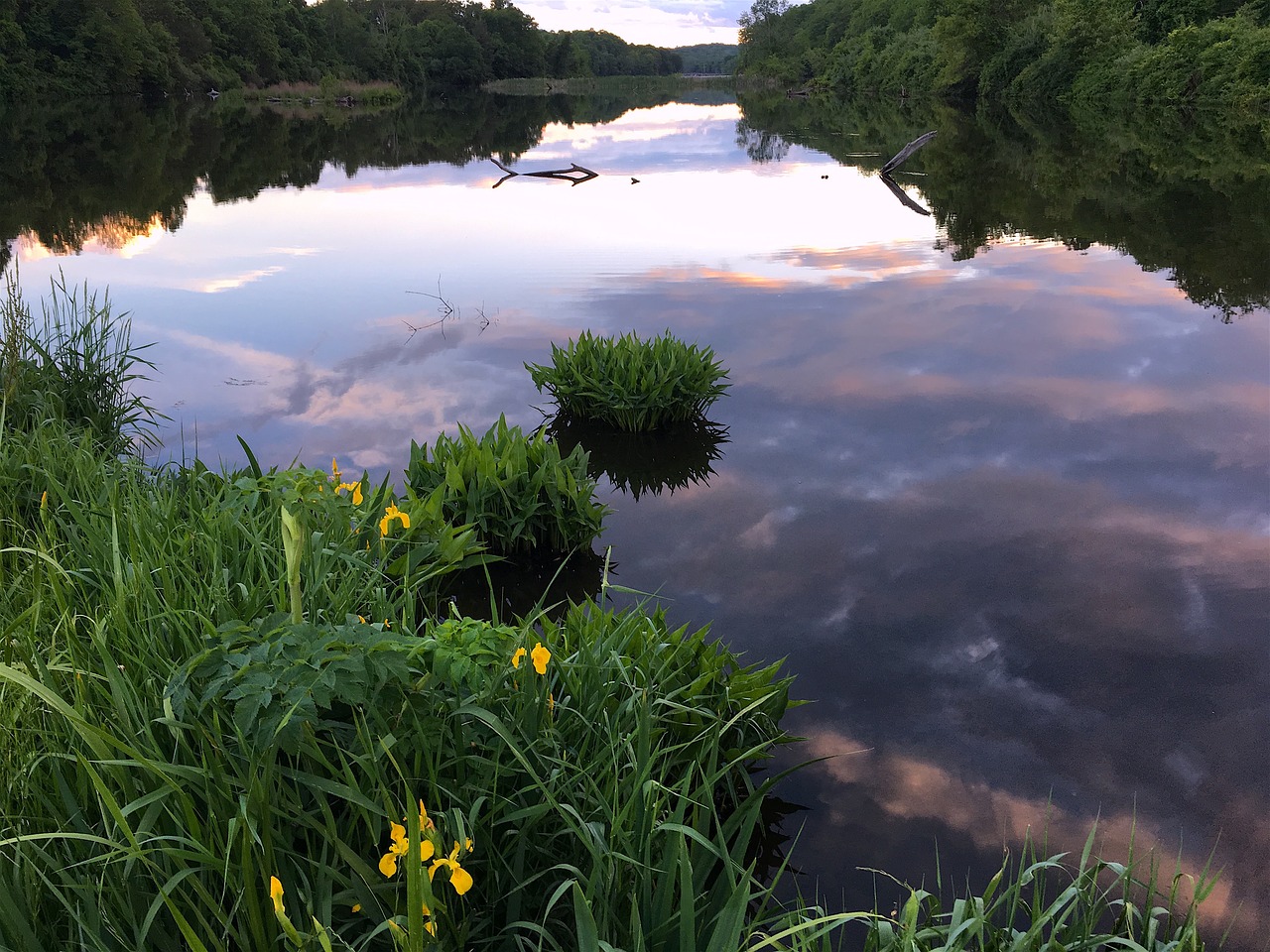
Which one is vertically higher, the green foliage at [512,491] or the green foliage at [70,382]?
the green foliage at [70,382]

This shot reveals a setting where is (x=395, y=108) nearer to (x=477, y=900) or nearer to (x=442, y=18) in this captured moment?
(x=442, y=18)

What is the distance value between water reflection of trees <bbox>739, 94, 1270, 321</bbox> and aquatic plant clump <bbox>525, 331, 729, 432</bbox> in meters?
7.40

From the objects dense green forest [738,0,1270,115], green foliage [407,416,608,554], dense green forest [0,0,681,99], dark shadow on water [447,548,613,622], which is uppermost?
dense green forest [0,0,681,99]

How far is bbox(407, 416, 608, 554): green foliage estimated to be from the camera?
17.3ft

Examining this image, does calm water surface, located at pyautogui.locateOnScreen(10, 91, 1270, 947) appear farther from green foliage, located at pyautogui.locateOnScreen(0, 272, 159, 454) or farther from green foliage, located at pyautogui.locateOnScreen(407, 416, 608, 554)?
green foliage, located at pyautogui.locateOnScreen(0, 272, 159, 454)

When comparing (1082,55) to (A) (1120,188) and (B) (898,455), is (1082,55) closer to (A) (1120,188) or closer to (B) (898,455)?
(A) (1120,188)

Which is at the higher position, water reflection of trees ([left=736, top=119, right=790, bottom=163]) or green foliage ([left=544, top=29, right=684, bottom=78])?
green foliage ([left=544, top=29, right=684, bottom=78])

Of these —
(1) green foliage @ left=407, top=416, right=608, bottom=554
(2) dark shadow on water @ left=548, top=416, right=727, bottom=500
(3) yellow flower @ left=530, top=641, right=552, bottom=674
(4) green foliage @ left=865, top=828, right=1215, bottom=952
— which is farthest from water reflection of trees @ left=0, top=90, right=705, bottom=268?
(4) green foliage @ left=865, top=828, right=1215, bottom=952

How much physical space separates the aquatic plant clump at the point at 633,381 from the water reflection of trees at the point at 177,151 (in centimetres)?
997

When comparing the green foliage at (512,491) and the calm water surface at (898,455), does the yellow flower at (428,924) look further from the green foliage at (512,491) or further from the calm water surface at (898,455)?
the green foliage at (512,491)

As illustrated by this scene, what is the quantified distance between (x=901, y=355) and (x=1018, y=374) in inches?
50.3

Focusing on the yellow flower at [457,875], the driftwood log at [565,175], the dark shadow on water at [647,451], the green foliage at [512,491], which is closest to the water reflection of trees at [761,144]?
the driftwood log at [565,175]

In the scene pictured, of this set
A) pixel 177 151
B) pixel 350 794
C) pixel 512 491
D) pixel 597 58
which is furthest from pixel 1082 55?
pixel 597 58

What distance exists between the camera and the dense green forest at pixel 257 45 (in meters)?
55.2
